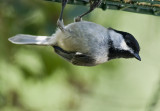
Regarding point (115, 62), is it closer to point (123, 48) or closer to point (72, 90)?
point (72, 90)

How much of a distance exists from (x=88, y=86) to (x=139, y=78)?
224 cm

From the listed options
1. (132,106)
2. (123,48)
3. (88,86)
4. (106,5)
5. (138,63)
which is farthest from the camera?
(138,63)

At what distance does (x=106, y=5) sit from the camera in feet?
14.3

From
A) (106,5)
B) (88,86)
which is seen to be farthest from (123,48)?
(88,86)

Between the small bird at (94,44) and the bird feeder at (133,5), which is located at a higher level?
the bird feeder at (133,5)

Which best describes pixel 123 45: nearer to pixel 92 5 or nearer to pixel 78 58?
pixel 78 58

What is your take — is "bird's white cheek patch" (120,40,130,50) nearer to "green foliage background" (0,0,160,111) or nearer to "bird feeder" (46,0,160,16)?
"bird feeder" (46,0,160,16)

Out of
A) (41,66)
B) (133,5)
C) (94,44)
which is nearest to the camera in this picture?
(94,44)

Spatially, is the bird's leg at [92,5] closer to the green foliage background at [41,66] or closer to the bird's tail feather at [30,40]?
the green foliage background at [41,66]

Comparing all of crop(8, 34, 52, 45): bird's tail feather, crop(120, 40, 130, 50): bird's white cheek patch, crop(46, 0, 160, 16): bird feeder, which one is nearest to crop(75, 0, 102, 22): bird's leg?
crop(46, 0, 160, 16): bird feeder

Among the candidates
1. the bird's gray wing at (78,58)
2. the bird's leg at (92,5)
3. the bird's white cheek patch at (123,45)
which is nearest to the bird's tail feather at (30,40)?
the bird's gray wing at (78,58)

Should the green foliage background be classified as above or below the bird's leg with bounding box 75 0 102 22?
below

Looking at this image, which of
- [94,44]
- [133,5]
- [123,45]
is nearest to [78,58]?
[94,44]

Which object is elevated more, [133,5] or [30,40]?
[133,5]
